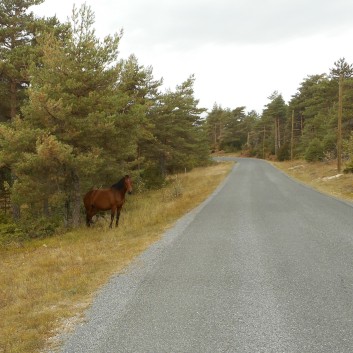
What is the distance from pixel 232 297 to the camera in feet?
16.7

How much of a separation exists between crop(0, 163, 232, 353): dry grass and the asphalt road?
1.33ft

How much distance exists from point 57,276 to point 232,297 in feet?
12.7

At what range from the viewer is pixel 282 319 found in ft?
14.2

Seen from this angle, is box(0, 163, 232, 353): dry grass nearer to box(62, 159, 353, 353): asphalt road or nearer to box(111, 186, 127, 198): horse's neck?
box(62, 159, 353, 353): asphalt road

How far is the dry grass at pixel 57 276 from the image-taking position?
434cm

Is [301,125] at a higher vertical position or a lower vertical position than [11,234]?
higher

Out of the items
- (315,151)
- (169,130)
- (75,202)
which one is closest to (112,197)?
(75,202)

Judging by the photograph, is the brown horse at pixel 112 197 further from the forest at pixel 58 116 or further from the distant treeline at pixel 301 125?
the distant treeline at pixel 301 125

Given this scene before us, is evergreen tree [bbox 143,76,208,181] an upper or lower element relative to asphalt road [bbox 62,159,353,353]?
upper

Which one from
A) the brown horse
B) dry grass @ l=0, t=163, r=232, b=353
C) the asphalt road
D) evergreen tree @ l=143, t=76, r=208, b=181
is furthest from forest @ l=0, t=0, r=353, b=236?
evergreen tree @ l=143, t=76, r=208, b=181

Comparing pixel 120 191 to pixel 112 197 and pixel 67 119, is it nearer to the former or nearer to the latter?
pixel 112 197

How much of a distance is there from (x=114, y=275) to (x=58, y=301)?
4.61 ft

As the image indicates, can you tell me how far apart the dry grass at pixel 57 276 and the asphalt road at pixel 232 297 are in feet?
1.33

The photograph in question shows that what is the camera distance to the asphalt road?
3.84m
